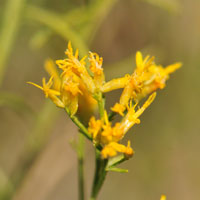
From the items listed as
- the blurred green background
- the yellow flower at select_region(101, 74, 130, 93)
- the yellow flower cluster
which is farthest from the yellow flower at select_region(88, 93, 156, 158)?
the blurred green background

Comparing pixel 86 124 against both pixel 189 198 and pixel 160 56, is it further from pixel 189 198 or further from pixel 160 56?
pixel 189 198

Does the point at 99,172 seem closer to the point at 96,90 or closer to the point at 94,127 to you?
the point at 94,127

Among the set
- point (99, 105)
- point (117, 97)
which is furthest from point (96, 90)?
point (117, 97)

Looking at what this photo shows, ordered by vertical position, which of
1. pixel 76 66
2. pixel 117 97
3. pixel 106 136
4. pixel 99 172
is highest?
pixel 76 66

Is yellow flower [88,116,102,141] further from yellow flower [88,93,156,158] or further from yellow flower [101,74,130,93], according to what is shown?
yellow flower [101,74,130,93]

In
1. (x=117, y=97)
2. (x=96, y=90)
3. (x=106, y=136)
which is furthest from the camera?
(x=117, y=97)

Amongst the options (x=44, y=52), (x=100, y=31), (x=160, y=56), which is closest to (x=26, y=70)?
(x=44, y=52)

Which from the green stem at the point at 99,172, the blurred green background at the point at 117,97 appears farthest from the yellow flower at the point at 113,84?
the blurred green background at the point at 117,97

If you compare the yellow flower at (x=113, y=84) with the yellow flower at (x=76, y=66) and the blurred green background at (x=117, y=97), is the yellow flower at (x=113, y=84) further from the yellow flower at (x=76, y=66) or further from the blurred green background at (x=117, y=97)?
the blurred green background at (x=117, y=97)
